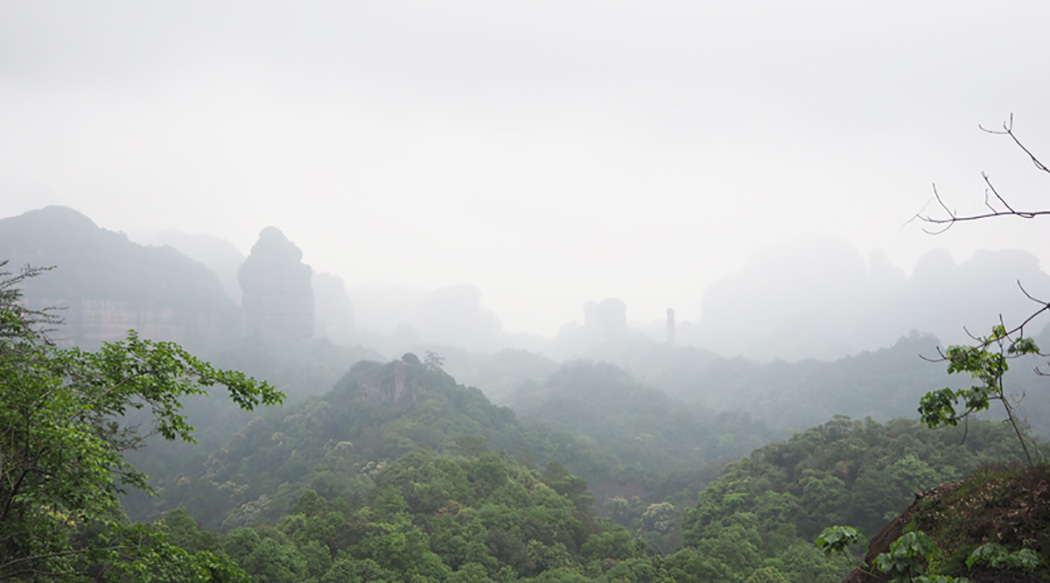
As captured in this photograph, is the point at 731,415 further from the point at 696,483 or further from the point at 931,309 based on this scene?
the point at 931,309

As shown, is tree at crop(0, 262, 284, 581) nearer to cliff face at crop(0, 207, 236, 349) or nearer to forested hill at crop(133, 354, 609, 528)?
forested hill at crop(133, 354, 609, 528)

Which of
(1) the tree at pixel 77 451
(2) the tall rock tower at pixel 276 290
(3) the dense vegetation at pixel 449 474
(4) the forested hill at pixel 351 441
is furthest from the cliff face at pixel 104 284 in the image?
(1) the tree at pixel 77 451

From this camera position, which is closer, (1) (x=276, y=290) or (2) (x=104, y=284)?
(2) (x=104, y=284)

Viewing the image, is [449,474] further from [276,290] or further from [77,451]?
[276,290]

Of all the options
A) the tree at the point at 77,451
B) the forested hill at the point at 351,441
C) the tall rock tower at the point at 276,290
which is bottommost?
the forested hill at the point at 351,441

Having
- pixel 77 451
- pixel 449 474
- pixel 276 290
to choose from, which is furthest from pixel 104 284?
pixel 77 451

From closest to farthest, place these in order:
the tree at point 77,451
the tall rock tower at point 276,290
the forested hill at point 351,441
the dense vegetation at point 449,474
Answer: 1. the tree at point 77,451
2. the dense vegetation at point 449,474
3. the forested hill at point 351,441
4. the tall rock tower at point 276,290

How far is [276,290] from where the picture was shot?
102562 mm

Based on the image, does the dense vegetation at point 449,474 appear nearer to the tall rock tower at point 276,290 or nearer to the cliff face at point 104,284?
the tall rock tower at point 276,290

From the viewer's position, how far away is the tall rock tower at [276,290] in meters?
101

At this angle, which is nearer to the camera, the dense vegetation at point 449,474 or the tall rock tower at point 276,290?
the dense vegetation at point 449,474

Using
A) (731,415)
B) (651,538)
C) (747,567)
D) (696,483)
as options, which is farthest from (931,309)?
(747,567)

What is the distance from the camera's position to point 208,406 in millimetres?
69250

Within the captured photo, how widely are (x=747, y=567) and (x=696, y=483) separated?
24866mm
